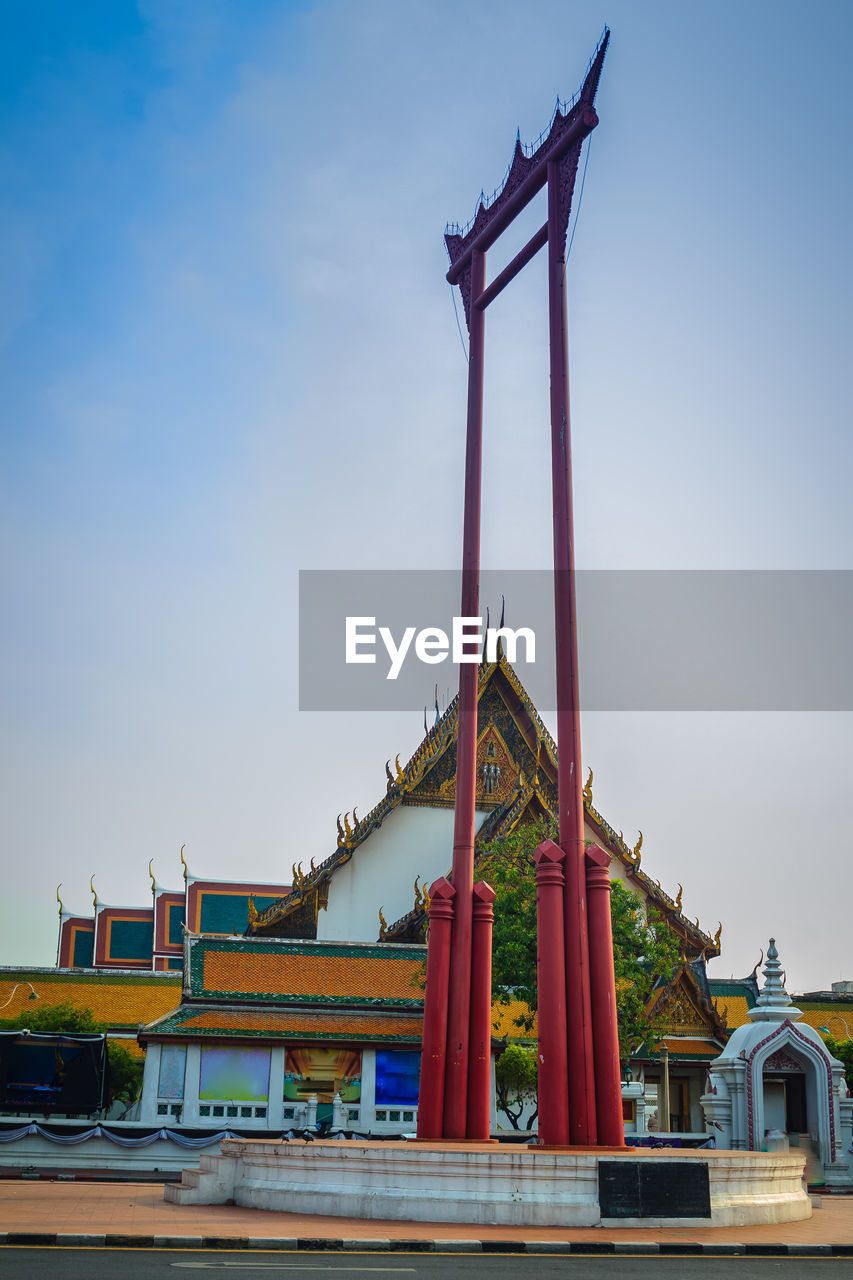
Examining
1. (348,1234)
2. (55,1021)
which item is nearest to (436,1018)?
(348,1234)

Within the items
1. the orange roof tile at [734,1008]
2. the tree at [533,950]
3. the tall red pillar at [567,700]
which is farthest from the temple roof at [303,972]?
the tall red pillar at [567,700]

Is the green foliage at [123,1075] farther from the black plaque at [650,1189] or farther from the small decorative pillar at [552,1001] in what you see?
the black plaque at [650,1189]

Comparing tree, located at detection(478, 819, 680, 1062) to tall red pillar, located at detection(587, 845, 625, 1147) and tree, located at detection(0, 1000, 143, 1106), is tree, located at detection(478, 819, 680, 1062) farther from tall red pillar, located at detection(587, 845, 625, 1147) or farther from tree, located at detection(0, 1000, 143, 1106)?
tall red pillar, located at detection(587, 845, 625, 1147)

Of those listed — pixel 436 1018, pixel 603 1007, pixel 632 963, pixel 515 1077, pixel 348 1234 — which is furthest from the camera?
pixel 515 1077

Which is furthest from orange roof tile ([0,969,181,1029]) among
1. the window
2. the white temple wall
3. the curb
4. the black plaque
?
the black plaque

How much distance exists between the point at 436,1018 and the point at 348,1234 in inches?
142

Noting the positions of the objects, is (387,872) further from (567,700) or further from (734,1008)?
(567,700)

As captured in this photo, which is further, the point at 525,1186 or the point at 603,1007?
the point at 603,1007

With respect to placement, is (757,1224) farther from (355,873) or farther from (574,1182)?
(355,873)

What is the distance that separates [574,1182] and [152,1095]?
11813mm

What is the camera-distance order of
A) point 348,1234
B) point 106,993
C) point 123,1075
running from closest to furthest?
1. point 348,1234
2. point 123,1075
3. point 106,993

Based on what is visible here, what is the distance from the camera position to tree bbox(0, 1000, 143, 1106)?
22.1 meters

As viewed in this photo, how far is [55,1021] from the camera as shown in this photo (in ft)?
77.2

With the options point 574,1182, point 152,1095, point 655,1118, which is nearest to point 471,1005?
point 574,1182
